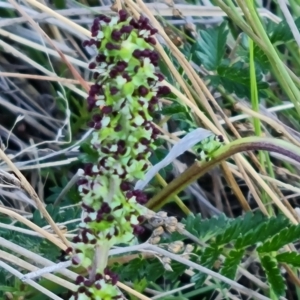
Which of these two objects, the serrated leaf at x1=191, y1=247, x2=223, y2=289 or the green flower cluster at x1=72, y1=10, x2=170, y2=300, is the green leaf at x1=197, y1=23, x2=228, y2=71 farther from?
the green flower cluster at x1=72, y1=10, x2=170, y2=300

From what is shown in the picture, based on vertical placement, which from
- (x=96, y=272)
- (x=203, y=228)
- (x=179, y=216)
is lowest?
(x=179, y=216)

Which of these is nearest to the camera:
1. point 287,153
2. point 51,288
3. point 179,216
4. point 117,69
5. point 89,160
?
point 117,69

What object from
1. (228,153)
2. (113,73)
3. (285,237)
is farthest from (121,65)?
(285,237)

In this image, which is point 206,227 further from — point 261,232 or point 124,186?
point 124,186

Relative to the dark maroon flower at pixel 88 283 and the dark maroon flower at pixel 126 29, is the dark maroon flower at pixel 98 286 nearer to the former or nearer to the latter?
the dark maroon flower at pixel 88 283

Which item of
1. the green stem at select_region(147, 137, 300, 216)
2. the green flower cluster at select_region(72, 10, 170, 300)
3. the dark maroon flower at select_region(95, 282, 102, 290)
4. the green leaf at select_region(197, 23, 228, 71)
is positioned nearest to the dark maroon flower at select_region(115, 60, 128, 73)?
the green flower cluster at select_region(72, 10, 170, 300)

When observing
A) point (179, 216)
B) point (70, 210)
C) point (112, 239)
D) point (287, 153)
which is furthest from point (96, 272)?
point (179, 216)

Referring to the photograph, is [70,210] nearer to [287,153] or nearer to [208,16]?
[287,153]
